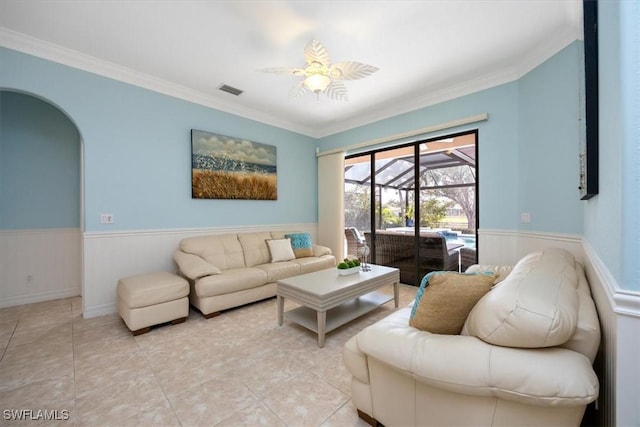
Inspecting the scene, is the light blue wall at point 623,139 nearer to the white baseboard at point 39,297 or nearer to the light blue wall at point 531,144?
the light blue wall at point 531,144

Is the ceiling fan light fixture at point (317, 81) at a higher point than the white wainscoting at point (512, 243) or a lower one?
higher

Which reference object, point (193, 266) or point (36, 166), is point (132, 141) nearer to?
point (36, 166)

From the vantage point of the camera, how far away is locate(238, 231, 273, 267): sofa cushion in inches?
147

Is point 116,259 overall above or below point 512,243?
below

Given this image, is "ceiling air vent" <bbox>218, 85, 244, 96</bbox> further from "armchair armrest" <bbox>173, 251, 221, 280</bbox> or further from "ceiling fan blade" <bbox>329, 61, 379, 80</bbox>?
"armchair armrest" <bbox>173, 251, 221, 280</bbox>

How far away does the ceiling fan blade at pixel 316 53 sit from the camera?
2138 millimetres

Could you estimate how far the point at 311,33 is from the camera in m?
2.37

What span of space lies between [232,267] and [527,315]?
3.26 metres

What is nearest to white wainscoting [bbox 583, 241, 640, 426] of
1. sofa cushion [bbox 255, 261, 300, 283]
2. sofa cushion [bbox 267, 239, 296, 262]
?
sofa cushion [bbox 255, 261, 300, 283]

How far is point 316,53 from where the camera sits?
219 centimetres

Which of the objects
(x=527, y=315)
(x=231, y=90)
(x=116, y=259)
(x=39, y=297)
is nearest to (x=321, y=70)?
(x=231, y=90)

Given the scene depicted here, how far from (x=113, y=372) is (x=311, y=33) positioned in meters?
3.23

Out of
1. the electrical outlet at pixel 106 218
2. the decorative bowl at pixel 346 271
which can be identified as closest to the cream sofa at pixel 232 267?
the electrical outlet at pixel 106 218

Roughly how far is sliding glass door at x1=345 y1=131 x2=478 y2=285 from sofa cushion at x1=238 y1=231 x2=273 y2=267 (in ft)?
4.99
